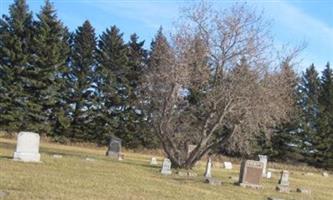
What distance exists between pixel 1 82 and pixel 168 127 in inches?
1066

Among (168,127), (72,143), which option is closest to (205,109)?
(168,127)

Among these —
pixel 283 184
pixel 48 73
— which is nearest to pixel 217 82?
pixel 283 184

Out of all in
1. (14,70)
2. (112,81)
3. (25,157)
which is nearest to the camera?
(25,157)

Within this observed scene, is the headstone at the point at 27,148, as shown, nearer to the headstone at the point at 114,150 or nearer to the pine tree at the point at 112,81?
the headstone at the point at 114,150

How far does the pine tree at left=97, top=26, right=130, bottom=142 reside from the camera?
5656 centimetres

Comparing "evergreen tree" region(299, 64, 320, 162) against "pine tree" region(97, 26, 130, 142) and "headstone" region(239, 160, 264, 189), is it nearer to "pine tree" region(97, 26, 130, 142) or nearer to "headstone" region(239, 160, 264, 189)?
"pine tree" region(97, 26, 130, 142)

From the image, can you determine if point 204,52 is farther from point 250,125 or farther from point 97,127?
point 97,127

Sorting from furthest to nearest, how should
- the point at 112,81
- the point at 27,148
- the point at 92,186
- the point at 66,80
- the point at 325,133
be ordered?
1. the point at 325,133
2. the point at 112,81
3. the point at 66,80
4. the point at 27,148
5. the point at 92,186

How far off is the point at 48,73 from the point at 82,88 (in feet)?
13.8

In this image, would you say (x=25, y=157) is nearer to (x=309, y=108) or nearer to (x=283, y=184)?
(x=283, y=184)

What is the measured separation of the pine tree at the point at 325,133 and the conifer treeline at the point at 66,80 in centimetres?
1784

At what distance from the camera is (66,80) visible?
181ft

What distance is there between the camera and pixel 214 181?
20.1 metres

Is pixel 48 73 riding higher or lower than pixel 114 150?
higher
